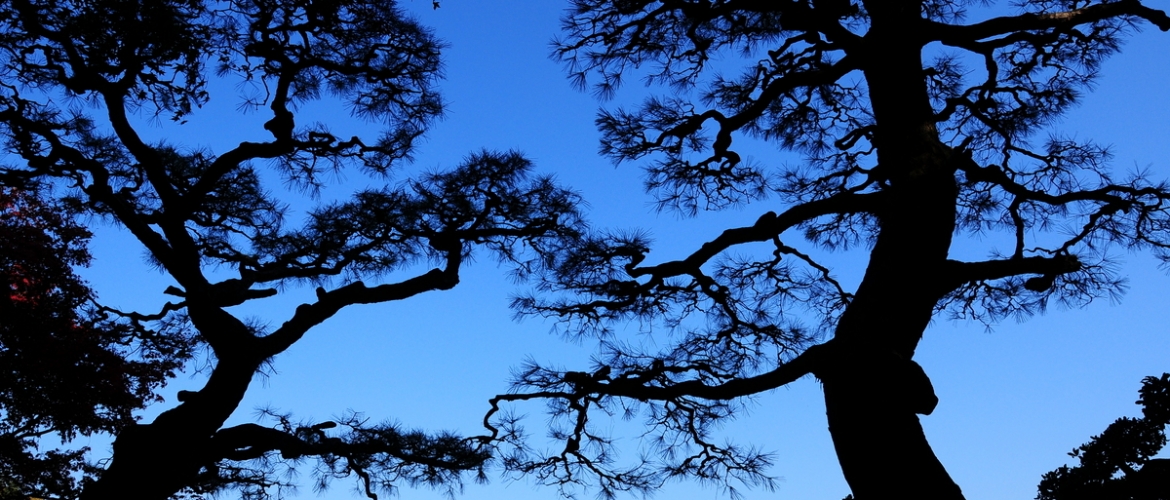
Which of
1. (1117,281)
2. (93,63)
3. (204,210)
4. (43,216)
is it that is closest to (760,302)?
(1117,281)

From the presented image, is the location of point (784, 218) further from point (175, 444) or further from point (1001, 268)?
point (175, 444)

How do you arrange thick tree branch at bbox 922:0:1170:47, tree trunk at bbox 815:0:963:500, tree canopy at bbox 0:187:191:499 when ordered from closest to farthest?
1. tree trunk at bbox 815:0:963:500
2. thick tree branch at bbox 922:0:1170:47
3. tree canopy at bbox 0:187:191:499

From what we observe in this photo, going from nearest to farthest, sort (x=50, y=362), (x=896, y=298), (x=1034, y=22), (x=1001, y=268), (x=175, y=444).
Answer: (x=896, y=298) → (x=1001, y=268) → (x=1034, y=22) → (x=175, y=444) → (x=50, y=362)

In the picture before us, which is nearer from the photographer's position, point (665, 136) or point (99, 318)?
point (665, 136)

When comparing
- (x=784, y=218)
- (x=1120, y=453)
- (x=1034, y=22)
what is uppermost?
(x=1034, y=22)

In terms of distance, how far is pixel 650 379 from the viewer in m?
3.39

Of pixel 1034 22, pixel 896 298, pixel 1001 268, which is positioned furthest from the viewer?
pixel 1034 22

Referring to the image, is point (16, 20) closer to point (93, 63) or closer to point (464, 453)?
point (93, 63)

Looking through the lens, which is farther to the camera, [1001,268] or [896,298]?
[1001,268]

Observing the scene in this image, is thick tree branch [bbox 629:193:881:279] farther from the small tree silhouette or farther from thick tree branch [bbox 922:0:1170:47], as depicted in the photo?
the small tree silhouette

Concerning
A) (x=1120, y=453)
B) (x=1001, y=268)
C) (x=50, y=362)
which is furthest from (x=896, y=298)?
(x=50, y=362)

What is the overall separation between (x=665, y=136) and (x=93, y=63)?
111 inches

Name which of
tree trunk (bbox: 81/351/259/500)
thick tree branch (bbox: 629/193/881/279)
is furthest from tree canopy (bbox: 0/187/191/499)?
thick tree branch (bbox: 629/193/881/279)

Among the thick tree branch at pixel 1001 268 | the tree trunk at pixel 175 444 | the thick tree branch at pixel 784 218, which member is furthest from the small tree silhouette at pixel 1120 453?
the tree trunk at pixel 175 444
